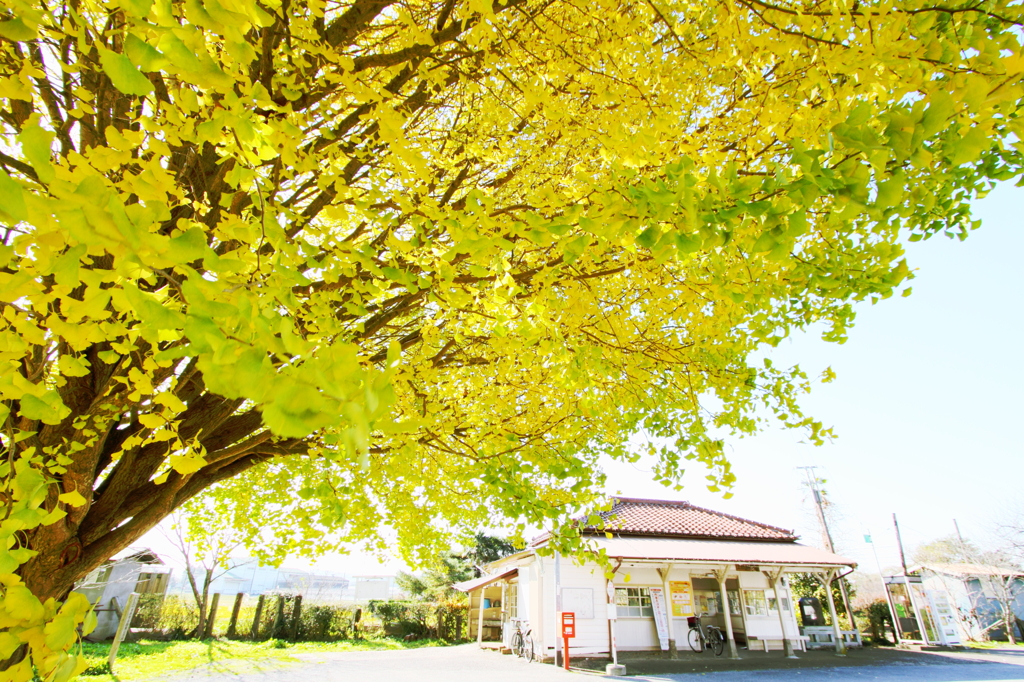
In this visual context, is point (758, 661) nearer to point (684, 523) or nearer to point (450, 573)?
point (684, 523)

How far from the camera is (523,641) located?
521 inches

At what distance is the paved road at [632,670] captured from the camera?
921 centimetres

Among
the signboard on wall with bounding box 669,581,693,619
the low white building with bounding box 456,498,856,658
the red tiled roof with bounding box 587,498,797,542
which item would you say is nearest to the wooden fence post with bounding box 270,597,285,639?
the low white building with bounding box 456,498,856,658

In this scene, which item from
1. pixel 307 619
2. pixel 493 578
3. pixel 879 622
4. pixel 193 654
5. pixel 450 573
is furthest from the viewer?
pixel 450 573

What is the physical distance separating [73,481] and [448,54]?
3.83 m

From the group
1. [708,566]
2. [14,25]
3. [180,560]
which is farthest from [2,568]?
[180,560]

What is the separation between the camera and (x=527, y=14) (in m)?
3.18

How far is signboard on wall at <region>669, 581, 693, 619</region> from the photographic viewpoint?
13320 mm

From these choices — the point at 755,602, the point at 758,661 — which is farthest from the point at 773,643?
the point at 758,661

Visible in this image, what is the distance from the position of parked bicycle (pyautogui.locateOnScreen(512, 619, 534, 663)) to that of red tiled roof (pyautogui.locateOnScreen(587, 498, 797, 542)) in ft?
11.8

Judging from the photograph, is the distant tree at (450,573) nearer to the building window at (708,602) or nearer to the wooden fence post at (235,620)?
the wooden fence post at (235,620)

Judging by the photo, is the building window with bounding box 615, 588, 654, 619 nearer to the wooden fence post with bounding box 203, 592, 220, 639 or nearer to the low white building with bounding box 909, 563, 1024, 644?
the low white building with bounding box 909, 563, 1024, 644

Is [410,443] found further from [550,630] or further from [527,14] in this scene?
[550,630]

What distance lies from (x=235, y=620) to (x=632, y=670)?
12.4 meters
